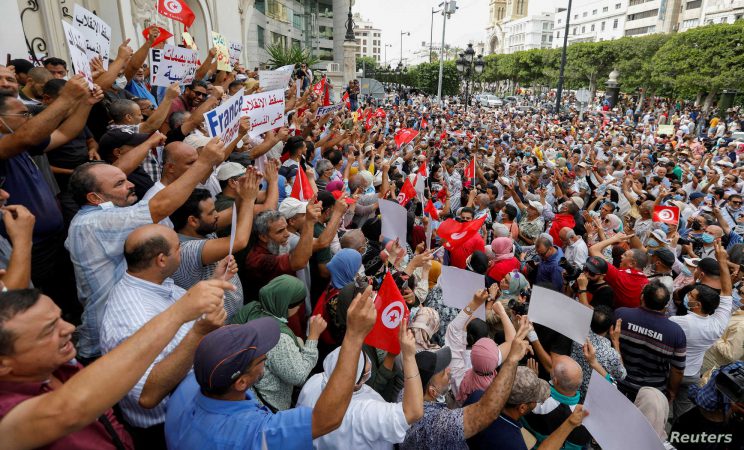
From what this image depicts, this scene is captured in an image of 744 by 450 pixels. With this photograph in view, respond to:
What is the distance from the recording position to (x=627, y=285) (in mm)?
4520

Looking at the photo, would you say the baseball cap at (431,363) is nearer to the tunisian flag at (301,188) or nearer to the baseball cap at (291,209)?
the baseball cap at (291,209)

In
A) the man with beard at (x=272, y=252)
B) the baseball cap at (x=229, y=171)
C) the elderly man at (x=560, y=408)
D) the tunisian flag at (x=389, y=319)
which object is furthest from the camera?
the baseball cap at (x=229, y=171)

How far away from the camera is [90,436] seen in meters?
1.54

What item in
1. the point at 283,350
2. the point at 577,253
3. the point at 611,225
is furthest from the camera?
the point at 611,225

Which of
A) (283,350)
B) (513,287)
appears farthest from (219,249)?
(513,287)

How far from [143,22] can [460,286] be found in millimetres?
12626

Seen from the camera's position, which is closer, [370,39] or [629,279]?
[629,279]

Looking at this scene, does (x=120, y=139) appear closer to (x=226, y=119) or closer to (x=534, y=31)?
(x=226, y=119)

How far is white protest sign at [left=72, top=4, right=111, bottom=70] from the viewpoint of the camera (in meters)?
4.35

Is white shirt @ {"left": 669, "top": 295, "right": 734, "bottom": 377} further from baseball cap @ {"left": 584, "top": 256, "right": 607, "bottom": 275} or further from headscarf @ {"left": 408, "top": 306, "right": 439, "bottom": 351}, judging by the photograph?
headscarf @ {"left": 408, "top": 306, "right": 439, "bottom": 351}

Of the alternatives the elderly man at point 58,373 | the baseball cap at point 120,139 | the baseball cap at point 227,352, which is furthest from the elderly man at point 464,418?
the baseball cap at point 120,139

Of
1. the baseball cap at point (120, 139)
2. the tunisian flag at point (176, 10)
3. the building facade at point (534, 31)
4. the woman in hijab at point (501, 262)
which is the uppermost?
the building facade at point (534, 31)

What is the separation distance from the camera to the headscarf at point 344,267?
3236 millimetres

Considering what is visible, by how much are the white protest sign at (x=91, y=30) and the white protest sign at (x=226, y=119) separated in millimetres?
1686
